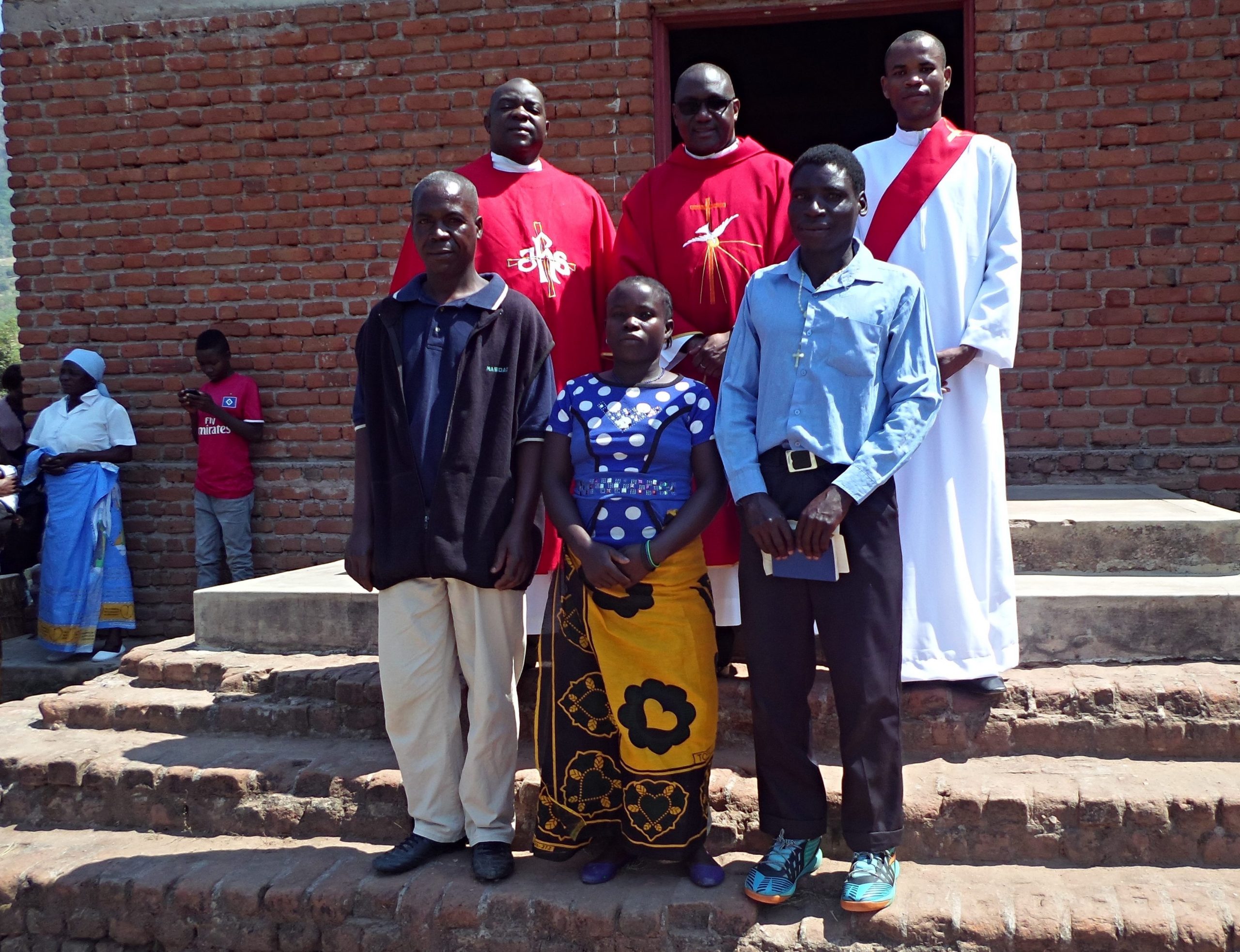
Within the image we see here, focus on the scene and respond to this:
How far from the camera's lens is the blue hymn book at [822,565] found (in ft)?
9.32

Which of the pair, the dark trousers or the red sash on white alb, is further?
the red sash on white alb

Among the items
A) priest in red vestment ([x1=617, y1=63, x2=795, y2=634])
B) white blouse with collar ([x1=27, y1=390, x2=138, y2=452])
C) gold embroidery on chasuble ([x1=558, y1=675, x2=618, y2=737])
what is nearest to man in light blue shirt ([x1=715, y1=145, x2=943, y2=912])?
gold embroidery on chasuble ([x1=558, y1=675, x2=618, y2=737])

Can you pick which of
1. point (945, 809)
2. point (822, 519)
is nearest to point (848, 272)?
point (822, 519)

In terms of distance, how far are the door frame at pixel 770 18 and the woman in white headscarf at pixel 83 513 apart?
137 inches

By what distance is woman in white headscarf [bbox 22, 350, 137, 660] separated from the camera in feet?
20.7

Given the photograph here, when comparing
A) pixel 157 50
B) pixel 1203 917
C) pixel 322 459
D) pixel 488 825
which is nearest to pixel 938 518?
pixel 1203 917

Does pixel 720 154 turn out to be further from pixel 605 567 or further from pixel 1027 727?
pixel 1027 727

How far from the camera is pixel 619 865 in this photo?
3.18 metres

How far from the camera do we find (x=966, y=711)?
353cm

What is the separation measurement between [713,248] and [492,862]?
2.00 metres

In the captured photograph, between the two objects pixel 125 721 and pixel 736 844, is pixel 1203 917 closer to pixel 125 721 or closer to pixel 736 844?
pixel 736 844

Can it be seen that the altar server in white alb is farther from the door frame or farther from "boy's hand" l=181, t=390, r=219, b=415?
"boy's hand" l=181, t=390, r=219, b=415

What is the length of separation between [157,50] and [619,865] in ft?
17.6

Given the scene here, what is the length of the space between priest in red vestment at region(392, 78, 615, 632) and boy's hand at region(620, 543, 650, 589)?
2.53 feet
